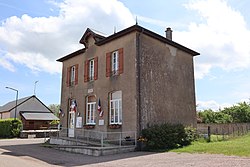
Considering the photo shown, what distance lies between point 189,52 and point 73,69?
975cm

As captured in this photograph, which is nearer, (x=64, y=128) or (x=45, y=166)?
(x=45, y=166)

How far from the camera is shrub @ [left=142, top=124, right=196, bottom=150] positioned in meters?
14.6

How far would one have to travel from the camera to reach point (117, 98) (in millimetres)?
17281

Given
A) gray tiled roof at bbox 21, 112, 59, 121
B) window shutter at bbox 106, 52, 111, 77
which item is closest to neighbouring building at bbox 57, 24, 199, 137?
window shutter at bbox 106, 52, 111, 77

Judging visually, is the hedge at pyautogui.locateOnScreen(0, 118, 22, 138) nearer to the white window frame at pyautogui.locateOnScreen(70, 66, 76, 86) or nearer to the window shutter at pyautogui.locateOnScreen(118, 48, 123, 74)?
the white window frame at pyautogui.locateOnScreen(70, 66, 76, 86)

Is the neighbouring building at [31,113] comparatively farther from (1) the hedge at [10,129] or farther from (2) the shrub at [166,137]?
(2) the shrub at [166,137]

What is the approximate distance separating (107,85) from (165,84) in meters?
3.95

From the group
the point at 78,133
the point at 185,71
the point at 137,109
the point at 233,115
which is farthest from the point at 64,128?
the point at 233,115

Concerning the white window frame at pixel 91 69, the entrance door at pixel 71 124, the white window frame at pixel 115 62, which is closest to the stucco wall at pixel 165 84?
the white window frame at pixel 115 62

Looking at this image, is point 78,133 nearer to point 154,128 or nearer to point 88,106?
point 88,106

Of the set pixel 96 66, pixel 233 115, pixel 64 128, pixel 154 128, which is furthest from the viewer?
pixel 233 115

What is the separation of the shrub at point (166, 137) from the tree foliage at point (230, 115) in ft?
67.9

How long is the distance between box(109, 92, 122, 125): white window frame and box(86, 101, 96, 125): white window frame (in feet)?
6.36

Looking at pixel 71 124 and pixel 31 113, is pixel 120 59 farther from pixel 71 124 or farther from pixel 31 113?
pixel 31 113
